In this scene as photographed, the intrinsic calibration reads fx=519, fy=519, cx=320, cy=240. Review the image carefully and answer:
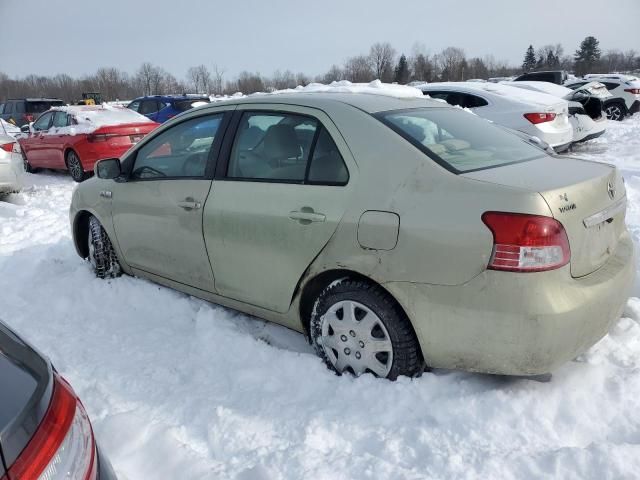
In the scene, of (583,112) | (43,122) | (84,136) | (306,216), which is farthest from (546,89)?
(306,216)

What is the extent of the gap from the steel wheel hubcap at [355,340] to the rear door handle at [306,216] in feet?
1.51

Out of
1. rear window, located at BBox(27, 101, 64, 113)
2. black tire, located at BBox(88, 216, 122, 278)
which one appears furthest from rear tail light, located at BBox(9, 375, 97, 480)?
rear window, located at BBox(27, 101, 64, 113)

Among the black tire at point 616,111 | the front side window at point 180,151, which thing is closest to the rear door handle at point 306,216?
the front side window at point 180,151

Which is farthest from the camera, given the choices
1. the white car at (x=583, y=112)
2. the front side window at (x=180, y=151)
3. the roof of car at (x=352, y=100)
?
the white car at (x=583, y=112)

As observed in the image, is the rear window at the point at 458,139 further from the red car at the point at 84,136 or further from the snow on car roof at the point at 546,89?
the snow on car roof at the point at 546,89

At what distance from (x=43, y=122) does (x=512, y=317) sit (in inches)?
444

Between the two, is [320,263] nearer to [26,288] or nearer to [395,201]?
[395,201]

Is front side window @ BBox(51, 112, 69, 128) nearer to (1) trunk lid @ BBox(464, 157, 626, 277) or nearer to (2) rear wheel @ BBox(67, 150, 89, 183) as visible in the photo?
(2) rear wheel @ BBox(67, 150, 89, 183)

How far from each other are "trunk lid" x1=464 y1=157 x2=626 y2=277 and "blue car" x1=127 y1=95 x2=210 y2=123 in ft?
43.6

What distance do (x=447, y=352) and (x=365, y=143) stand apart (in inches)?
45.0

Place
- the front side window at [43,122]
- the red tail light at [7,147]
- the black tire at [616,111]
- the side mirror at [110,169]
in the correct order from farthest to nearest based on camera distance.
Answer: the black tire at [616,111], the front side window at [43,122], the red tail light at [7,147], the side mirror at [110,169]

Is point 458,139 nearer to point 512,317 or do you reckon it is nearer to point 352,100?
point 352,100

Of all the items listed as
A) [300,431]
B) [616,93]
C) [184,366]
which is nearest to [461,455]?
[300,431]

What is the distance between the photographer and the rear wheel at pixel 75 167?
31.7 ft
